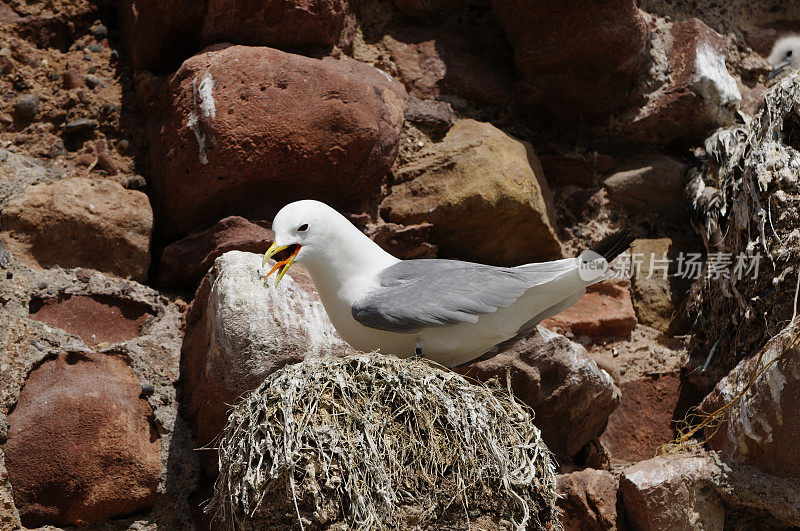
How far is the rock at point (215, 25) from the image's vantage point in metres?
3.85

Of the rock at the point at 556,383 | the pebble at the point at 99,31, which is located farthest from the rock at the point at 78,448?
the pebble at the point at 99,31

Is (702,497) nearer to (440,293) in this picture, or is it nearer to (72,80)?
(440,293)

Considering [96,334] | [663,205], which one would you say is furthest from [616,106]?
[96,334]

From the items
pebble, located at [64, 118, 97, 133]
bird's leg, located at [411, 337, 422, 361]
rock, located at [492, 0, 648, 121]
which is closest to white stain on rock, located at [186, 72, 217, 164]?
pebble, located at [64, 118, 97, 133]

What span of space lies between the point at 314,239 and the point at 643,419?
5.92ft

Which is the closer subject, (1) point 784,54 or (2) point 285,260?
(2) point 285,260

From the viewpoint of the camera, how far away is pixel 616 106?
14.5 ft

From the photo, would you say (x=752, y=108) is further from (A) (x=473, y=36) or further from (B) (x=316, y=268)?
(B) (x=316, y=268)

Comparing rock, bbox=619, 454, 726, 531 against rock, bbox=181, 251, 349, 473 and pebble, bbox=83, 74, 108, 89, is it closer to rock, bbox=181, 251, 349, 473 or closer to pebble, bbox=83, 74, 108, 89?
rock, bbox=181, 251, 349, 473

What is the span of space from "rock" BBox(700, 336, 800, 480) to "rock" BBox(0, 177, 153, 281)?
251cm

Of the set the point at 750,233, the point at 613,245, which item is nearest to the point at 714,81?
the point at 750,233

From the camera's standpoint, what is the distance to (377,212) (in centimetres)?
393

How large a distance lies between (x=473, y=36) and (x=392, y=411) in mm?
2652

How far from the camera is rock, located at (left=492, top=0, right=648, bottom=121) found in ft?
13.6
